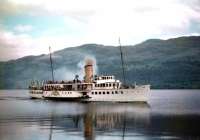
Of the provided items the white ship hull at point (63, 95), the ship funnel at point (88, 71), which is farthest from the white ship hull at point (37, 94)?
the ship funnel at point (88, 71)

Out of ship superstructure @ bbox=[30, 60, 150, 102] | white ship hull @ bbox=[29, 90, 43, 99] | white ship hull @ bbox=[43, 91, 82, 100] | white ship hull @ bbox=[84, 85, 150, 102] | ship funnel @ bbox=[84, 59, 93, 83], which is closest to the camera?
white ship hull @ bbox=[84, 85, 150, 102]

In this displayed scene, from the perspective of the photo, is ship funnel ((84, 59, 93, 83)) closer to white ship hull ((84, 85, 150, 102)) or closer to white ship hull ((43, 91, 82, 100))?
white ship hull ((43, 91, 82, 100))

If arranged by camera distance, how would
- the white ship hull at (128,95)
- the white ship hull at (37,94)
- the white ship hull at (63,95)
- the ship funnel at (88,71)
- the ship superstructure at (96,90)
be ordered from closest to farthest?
the white ship hull at (128,95) < the ship superstructure at (96,90) < the ship funnel at (88,71) < the white ship hull at (63,95) < the white ship hull at (37,94)

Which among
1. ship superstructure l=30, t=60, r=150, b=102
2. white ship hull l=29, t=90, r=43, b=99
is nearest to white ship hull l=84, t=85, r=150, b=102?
ship superstructure l=30, t=60, r=150, b=102

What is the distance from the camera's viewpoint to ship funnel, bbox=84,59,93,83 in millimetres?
54866

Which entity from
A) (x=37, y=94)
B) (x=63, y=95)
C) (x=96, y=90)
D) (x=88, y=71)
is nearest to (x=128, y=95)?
(x=96, y=90)

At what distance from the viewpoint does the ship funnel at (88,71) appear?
54.9 metres

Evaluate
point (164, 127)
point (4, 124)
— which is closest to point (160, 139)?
point (164, 127)

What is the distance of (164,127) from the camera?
27391mm

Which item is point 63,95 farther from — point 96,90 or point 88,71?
point 96,90

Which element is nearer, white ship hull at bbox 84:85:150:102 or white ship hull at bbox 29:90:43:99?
white ship hull at bbox 84:85:150:102

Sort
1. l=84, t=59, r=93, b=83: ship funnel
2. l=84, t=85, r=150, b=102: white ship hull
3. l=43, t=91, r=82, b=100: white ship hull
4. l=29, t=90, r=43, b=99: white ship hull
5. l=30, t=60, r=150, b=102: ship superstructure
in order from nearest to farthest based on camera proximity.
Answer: l=84, t=85, r=150, b=102: white ship hull
l=30, t=60, r=150, b=102: ship superstructure
l=84, t=59, r=93, b=83: ship funnel
l=43, t=91, r=82, b=100: white ship hull
l=29, t=90, r=43, b=99: white ship hull

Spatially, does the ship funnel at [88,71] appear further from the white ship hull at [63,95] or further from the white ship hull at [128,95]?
the white ship hull at [128,95]

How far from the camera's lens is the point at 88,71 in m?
55.9
